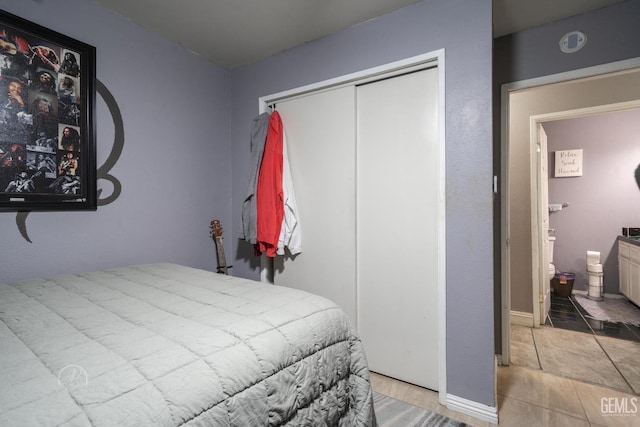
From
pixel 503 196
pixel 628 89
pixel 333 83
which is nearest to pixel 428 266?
pixel 503 196

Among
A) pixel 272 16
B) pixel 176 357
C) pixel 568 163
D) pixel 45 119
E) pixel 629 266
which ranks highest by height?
pixel 272 16

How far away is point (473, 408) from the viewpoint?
5.45ft

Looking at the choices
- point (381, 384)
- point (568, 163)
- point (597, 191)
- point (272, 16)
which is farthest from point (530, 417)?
point (568, 163)

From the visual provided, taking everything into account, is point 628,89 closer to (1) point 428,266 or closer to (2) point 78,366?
(1) point 428,266

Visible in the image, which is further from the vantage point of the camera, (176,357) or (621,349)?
(621,349)

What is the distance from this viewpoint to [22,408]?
555 millimetres

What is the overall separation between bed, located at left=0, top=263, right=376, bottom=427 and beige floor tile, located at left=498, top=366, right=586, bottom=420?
4.19 feet

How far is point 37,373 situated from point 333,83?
2.13m

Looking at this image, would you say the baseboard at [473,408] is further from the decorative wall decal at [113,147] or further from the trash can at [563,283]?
the trash can at [563,283]

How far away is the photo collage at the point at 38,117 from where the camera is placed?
1.55 m

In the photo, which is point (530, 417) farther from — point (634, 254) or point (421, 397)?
point (634, 254)

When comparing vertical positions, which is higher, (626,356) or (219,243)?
(219,243)

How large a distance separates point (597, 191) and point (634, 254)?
104 cm

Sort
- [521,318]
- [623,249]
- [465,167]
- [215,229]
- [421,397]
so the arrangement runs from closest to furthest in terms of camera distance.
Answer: [465,167] → [421,397] → [215,229] → [521,318] → [623,249]
